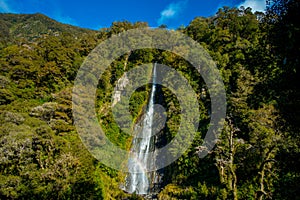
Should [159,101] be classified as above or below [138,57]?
below

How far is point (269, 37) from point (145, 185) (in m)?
23.6

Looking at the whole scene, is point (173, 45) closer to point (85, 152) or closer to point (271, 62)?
point (85, 152)

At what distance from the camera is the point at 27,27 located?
13600cm

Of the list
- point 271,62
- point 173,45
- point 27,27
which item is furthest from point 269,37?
point 27,27

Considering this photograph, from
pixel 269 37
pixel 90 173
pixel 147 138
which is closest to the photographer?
pixel 269 37

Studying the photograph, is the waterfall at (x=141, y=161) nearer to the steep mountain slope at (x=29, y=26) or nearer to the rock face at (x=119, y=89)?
the rock face at (x=119, y=89)

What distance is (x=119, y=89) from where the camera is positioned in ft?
129

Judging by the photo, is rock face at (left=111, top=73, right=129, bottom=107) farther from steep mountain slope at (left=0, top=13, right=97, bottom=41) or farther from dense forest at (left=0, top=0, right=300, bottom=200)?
steep mountain slope at (left=0, top=13, right=97, bottom=41)

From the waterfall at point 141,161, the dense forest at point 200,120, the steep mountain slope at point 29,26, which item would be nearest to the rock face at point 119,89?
the dense forest at point 200,120

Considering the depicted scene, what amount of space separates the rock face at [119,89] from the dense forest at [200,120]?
0.79m

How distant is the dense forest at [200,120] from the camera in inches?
278

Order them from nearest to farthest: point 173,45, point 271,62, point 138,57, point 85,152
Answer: point 271,62 → point 85,152 → point 173,45 → point 138,57

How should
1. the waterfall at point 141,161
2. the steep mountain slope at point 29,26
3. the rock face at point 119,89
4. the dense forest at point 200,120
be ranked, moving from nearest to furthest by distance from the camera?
the dense forest at point 200,120
the waterfall at point 141,161
the rock face at point 119,89
the steep mountain slope at point 29,26

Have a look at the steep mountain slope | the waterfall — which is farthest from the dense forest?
the steep mountain slope
